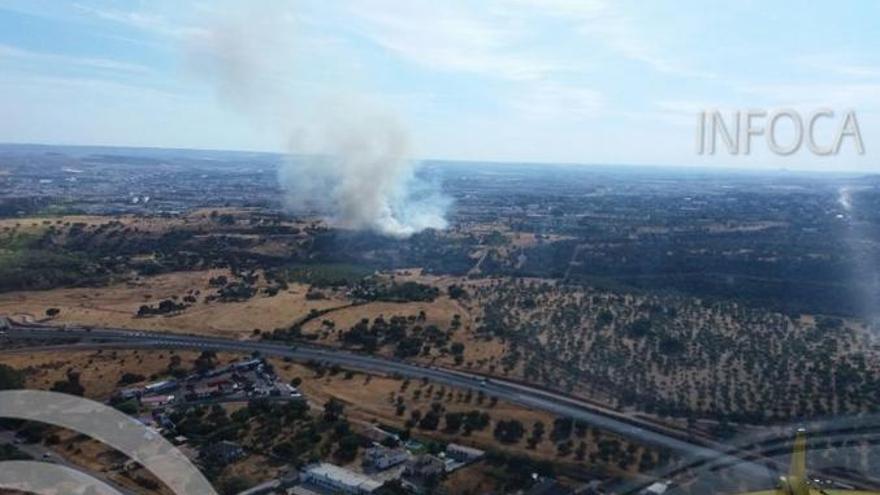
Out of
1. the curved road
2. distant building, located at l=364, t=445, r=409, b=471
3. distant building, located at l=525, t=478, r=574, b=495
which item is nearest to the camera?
distant building, located at l=525, t=478, r=574, b=495

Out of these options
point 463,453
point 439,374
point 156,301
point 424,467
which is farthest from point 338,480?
point 156,301

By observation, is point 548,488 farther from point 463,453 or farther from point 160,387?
point 160,387

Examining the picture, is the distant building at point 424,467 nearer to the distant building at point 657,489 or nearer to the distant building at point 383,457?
the distant building at point 383,457

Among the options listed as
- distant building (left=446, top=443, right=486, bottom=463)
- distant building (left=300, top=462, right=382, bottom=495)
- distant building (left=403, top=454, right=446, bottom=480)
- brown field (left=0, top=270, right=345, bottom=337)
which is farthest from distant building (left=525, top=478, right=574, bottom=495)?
brown field (left=0, top=270, right=345, bottom=337)

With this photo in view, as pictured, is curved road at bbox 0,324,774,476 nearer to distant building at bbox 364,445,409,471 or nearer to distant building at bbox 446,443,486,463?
distant building at bbox 446,443,486,463

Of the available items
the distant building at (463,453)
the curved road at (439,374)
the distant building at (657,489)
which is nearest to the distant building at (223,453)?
the distant building at (463,453)

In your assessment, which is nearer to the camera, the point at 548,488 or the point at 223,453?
the point at 548,488
